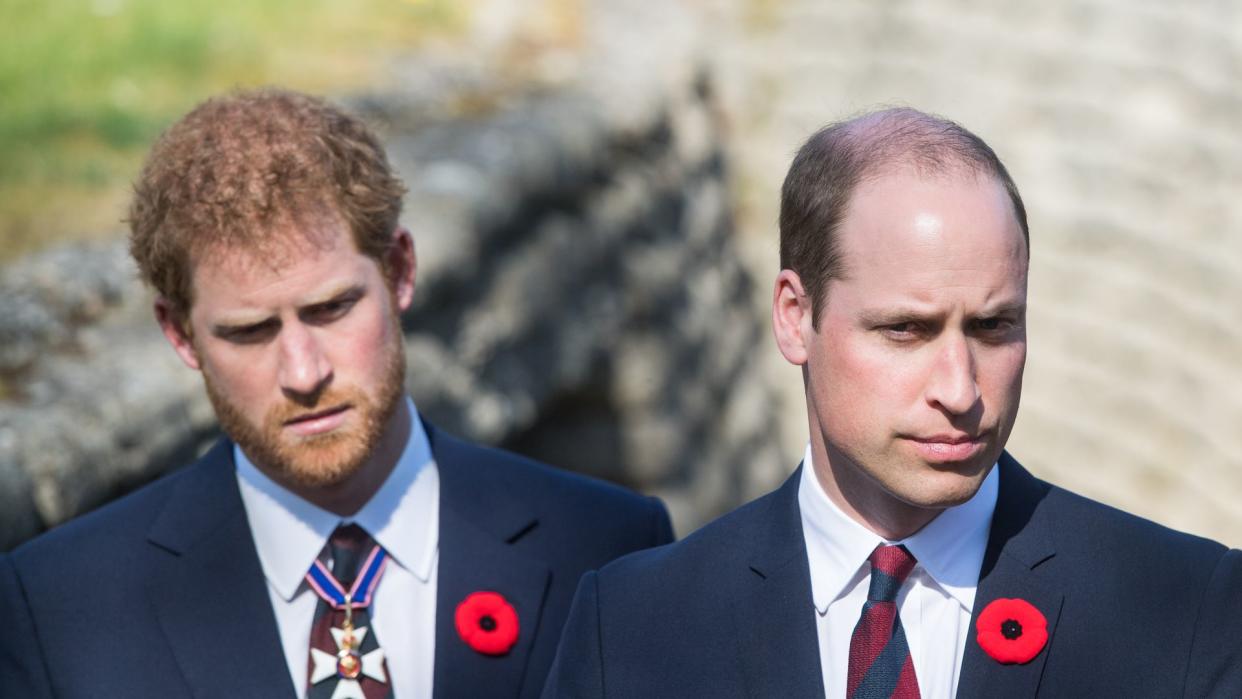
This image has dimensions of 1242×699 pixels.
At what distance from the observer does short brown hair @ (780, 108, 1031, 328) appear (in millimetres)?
2408

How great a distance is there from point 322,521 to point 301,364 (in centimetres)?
34

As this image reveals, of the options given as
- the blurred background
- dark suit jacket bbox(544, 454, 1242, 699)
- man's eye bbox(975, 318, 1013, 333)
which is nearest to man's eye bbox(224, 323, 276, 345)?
dark suit jacket bbox(544, 454, 1242, 699)

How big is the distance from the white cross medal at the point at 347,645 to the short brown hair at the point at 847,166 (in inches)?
40.5

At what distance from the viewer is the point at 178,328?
3.17 meters

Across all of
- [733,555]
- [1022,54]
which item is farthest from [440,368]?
[1022,54]

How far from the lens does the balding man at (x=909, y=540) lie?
7.69ft

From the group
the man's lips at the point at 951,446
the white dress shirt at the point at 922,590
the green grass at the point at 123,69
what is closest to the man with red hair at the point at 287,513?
the white dress shirt at the point at 922,590

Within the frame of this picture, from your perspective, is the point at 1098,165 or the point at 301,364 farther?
the point at 1098,165

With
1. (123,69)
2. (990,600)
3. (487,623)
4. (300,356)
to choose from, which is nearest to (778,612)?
(990,600)

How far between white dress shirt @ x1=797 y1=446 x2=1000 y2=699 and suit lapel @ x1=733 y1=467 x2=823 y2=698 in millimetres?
26

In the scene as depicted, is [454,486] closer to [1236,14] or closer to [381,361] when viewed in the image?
[381,361]

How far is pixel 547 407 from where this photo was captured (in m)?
6.90

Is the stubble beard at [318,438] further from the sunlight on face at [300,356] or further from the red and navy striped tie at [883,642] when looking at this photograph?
the red and navy striped tie at [883,642]

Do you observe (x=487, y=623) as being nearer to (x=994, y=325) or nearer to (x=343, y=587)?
(x=343, y=587)
